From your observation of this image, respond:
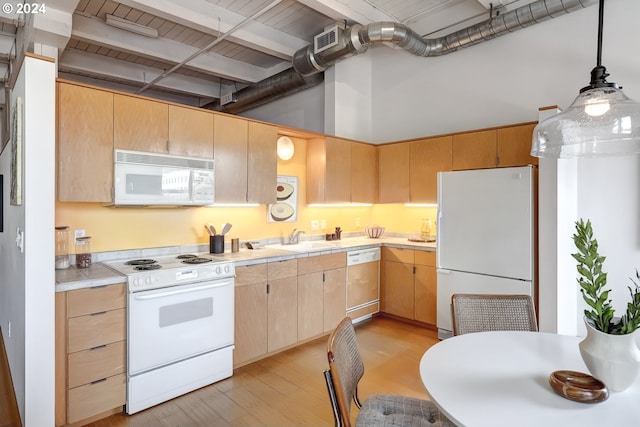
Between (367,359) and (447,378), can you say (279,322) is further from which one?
(447,378)

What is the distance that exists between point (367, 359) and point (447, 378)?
85.8 inches

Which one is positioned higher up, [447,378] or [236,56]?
[236,56]

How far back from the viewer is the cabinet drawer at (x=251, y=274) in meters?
3.18

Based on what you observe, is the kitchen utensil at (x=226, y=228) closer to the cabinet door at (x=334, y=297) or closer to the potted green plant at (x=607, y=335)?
the cabinet door at (x=334, y=297)

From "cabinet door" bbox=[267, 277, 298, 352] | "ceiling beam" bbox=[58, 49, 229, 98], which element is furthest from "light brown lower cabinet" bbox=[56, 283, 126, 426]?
"ceiling beam" bbox=[58, 49, 229, 98]

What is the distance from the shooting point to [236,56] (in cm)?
536

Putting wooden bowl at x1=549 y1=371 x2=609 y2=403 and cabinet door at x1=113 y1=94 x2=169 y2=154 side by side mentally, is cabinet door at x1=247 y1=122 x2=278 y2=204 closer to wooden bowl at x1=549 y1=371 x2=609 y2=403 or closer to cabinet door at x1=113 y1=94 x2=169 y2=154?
cabinet door at x1=113 y1=94 x2=169 y2=154

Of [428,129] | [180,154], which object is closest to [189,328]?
[180,154]

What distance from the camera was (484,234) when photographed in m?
3.60

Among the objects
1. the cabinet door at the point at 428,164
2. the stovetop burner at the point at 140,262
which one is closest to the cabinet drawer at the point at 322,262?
the cabinet door at the point at 428,164

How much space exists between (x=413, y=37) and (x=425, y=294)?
2911mm

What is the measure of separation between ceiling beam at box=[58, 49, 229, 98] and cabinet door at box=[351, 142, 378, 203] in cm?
285

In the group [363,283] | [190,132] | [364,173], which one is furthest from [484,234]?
[190,132]

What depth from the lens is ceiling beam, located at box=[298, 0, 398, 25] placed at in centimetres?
372
